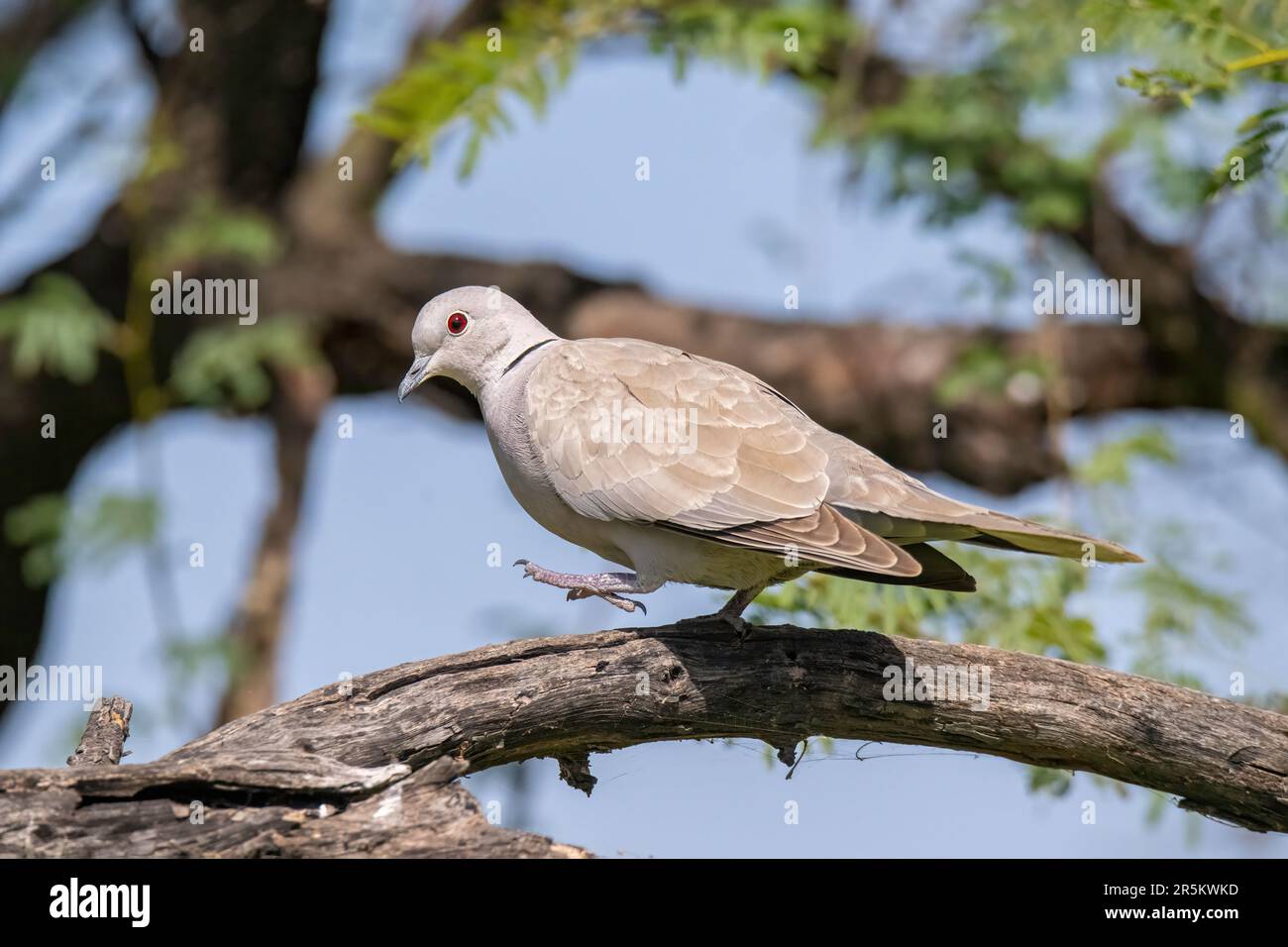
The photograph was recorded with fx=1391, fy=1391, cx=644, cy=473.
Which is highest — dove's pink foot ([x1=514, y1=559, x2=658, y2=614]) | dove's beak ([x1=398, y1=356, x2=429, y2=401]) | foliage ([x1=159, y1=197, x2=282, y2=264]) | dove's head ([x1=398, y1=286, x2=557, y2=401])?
foliage ([x1=159, y1=197, x2=282, y2=264])

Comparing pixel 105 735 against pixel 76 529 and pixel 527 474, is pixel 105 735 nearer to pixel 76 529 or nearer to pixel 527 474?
pixel 527 474

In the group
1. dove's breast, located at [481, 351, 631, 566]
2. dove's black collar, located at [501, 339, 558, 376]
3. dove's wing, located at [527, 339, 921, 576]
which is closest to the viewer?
dove's wing, located at [527, 339, 921, 576]

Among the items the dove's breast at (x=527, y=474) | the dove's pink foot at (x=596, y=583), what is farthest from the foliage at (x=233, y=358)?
the dove's pink foot at (x=596, y=583)

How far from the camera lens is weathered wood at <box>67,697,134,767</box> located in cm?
398

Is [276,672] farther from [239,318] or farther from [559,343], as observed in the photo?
[559,343]

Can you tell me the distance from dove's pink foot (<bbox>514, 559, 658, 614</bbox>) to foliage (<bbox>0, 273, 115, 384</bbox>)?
4.07 m

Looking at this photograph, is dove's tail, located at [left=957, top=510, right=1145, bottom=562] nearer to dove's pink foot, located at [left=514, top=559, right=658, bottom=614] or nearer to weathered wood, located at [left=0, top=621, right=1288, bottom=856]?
weathered wood, located at [left=0, top=621, right=1288, bottom=856]

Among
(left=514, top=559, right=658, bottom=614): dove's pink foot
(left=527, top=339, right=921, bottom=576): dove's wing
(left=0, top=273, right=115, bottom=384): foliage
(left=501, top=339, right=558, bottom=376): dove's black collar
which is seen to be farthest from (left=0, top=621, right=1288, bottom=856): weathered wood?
(left=0, top=273, right=115, bottom=384): foliage

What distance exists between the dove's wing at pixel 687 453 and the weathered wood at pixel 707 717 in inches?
17.2

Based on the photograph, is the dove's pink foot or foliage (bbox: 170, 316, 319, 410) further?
foliage (bbox: 170, 316, 319, 410)

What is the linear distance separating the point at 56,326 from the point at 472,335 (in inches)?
138

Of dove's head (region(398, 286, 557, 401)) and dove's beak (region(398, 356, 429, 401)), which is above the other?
dove's head (region(398, 286, 557, 401))
